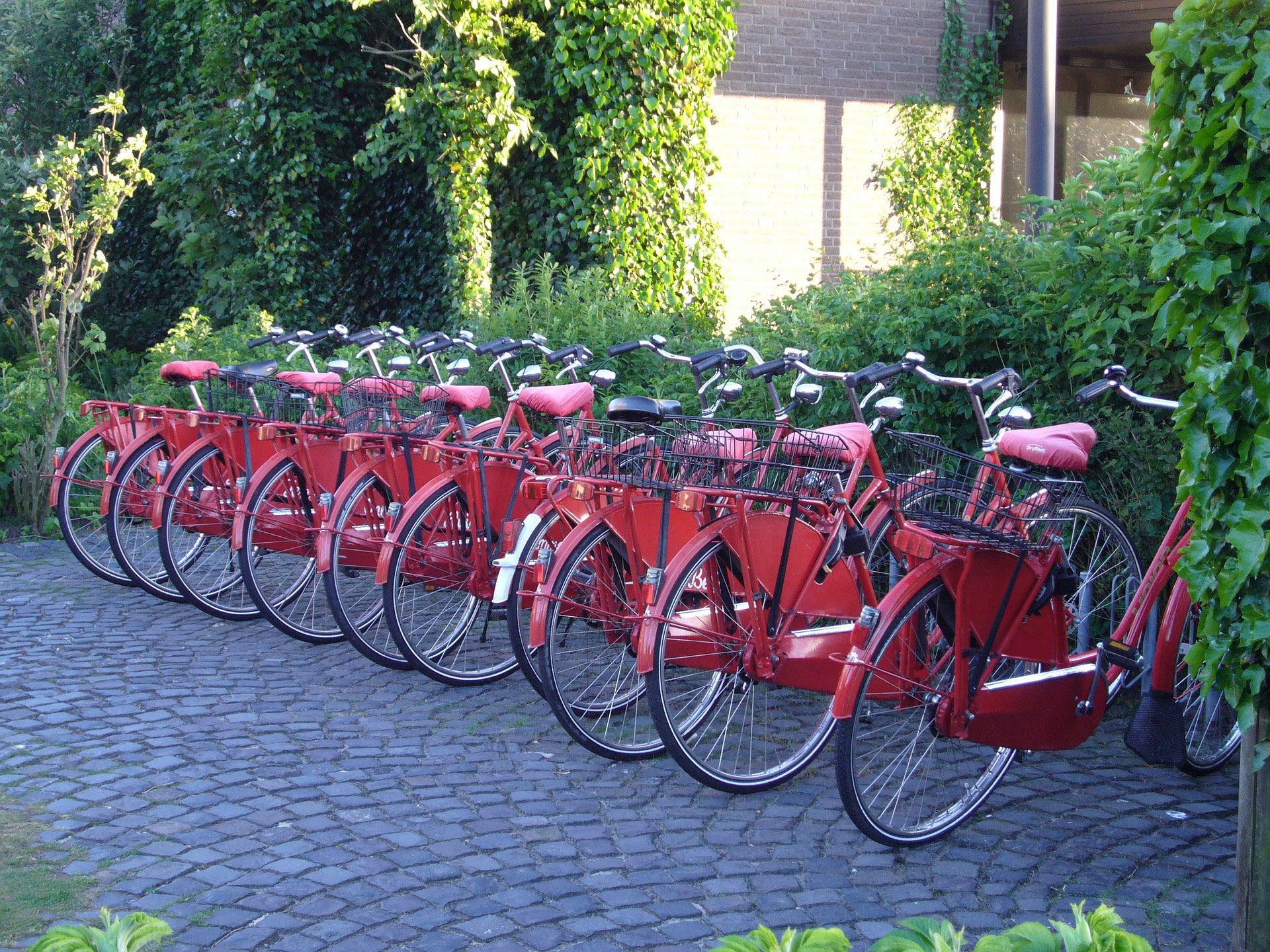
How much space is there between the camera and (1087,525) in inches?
180

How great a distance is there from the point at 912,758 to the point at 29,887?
2603 millimetres

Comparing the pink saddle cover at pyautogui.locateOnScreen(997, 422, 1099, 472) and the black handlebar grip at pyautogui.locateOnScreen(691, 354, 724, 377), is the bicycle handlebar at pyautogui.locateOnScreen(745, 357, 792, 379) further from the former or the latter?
the pink saddle cover at pyautogui.locateOnScreen(997, 422, 1099, 472)

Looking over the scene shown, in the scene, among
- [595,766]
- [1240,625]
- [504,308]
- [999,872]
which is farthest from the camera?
[504,308]

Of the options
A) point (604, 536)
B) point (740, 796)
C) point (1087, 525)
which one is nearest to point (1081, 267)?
point (1087, 525)

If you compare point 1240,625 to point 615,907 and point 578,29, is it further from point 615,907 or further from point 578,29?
point 578,29

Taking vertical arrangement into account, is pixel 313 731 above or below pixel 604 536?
below

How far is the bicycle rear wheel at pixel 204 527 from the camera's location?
6.09 m

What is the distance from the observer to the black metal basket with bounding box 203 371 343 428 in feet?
19.1

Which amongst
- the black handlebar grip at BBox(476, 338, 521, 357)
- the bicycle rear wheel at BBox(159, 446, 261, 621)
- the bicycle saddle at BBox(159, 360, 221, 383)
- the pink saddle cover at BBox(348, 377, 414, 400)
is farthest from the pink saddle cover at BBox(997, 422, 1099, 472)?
the bicycle saddle at BBox(159, 360, 221, 383)

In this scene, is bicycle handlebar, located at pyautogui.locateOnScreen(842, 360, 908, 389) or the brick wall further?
the brick wall

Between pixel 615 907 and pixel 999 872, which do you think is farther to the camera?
pixel 999 872

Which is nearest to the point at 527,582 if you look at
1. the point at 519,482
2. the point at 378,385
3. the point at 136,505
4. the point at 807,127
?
the point at 519,482

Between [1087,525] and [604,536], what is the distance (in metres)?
1.79

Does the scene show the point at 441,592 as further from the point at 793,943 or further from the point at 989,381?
the point at 793,943
